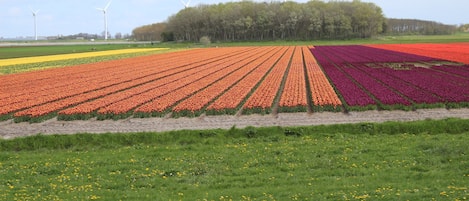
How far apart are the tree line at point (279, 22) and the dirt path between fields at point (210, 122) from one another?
13140 cm

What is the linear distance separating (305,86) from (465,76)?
1276cm

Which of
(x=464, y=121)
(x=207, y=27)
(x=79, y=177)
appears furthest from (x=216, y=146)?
(x=207, y=27)

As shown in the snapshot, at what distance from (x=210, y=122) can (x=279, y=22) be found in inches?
5606

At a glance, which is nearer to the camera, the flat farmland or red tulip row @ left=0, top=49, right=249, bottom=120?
the flat farmland

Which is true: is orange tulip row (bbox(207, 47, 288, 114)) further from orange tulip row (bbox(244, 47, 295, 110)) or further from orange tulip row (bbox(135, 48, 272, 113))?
orange tulip row (bbox(135, 48, 272, 113))

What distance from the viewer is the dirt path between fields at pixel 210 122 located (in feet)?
66.1

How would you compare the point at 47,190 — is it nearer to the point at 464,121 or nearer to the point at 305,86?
the point at 464,121

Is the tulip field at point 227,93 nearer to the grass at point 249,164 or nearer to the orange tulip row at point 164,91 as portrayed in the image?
the orange tulip row at point 164,91

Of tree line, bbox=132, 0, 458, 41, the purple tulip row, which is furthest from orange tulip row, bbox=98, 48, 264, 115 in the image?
tree line, bbox=132, 0, 458, 41

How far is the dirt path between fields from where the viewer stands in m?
20.1

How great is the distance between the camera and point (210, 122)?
832 inches

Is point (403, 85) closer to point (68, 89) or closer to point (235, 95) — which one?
point (235, 95)

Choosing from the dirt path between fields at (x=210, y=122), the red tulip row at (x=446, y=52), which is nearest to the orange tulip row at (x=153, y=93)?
the dirt path between fields at (x=210, y=122)

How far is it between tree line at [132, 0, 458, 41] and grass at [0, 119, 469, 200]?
448 feet
